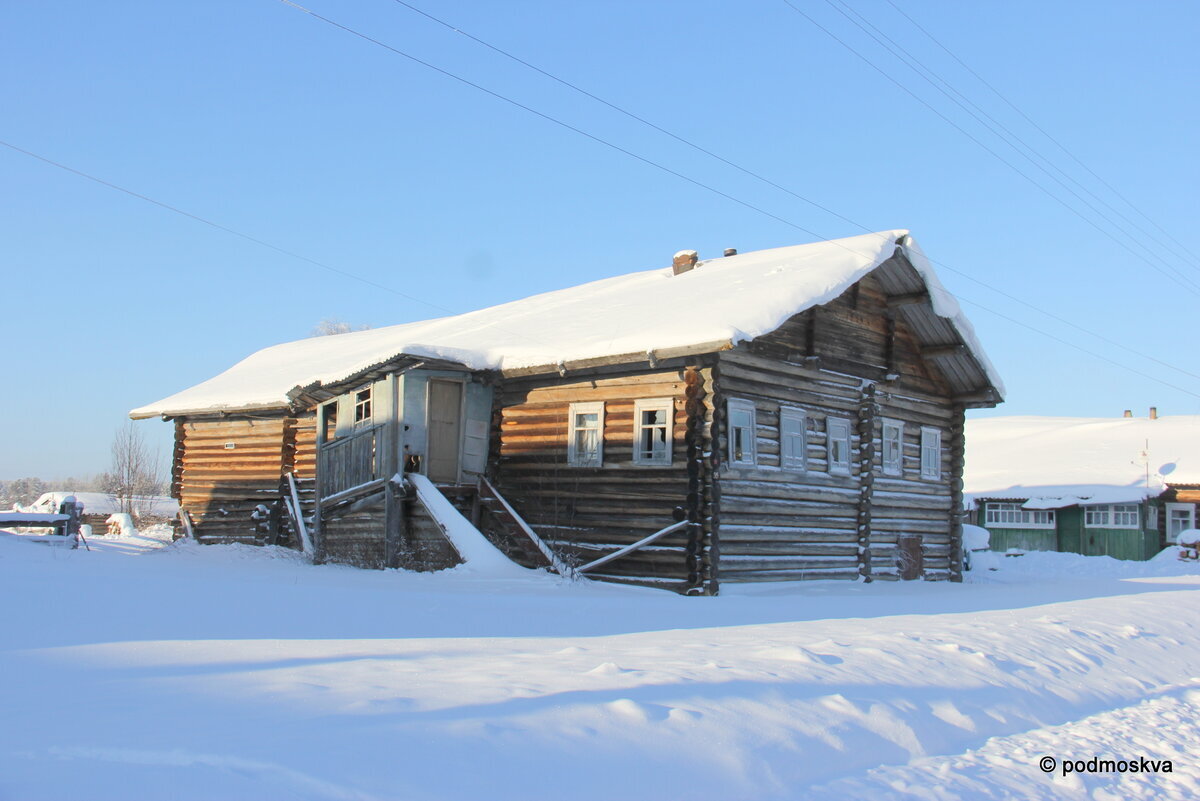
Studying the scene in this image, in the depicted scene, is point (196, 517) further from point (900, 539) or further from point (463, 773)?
point (463, 773)

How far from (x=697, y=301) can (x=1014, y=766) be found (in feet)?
42.5

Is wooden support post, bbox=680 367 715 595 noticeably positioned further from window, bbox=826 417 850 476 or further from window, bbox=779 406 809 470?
window, bbox=826 417 850 476

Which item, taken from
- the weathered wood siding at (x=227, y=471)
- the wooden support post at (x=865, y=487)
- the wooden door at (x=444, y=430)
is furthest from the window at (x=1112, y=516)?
the weathered wood siding at (x=227, y=471)

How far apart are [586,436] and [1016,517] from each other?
29.1 metres

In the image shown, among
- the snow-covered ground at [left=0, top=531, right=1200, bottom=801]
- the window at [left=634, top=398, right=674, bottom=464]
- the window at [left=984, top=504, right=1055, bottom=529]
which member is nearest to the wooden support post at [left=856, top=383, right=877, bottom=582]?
the window at [left=634, top=398, right=674, bottom=464]

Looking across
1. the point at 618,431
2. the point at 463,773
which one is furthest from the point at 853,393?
the point at 463,773

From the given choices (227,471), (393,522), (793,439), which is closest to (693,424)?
(793,439)

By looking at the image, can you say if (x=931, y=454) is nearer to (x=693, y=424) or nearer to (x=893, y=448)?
(x=893, y=448)

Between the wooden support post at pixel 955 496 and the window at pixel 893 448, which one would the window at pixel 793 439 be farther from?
the wooden support post at pixel 955 496

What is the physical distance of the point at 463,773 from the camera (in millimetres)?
4445

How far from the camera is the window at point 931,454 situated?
22.4m

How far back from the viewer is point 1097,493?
128 ft

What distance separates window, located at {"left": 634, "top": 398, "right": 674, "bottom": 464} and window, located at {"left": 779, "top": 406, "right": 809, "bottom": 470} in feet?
7.99

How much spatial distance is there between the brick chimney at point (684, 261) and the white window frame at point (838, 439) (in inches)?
230
